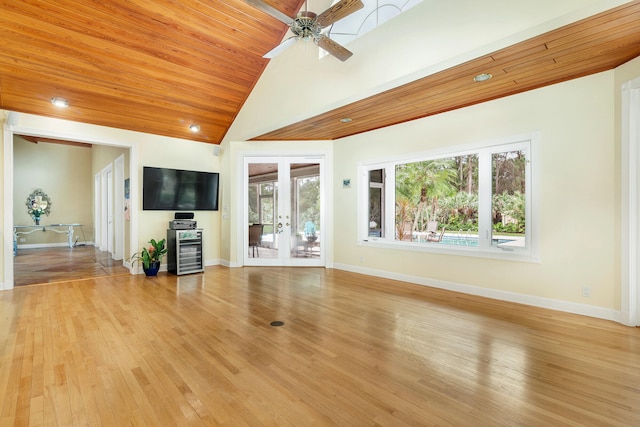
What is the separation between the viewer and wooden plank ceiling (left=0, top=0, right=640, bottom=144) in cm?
299

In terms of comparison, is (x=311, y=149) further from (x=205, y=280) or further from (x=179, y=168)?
(x=205, y=280)

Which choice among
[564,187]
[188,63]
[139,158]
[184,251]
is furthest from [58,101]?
[564,187]

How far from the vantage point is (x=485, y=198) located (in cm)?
432

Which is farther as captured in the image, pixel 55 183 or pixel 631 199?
pixel 55 183

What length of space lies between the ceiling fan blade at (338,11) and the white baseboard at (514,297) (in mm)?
3887

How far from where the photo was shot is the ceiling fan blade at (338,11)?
9.16 feet

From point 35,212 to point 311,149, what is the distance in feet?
32.2

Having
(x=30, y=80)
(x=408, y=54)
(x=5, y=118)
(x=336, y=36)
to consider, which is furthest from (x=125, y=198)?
(x=408, y=54)

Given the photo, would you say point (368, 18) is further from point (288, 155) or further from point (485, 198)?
point (288, 155)

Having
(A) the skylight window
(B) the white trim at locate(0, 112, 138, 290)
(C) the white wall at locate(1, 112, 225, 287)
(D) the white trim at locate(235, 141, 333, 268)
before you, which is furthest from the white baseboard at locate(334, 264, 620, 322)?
(B) the white trim at locate(0, 112, 138, 290)

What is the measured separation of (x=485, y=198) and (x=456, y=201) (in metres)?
0.47

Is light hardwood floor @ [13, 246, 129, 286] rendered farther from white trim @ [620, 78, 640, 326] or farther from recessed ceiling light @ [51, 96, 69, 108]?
white trim @ [620, 78, 640, 326]

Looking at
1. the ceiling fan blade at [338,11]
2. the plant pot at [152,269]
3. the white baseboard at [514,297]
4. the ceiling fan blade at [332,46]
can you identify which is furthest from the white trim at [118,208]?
the white baseboard at [514,297]

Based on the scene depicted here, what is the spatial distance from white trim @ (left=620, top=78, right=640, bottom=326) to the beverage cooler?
6379 millimetres
